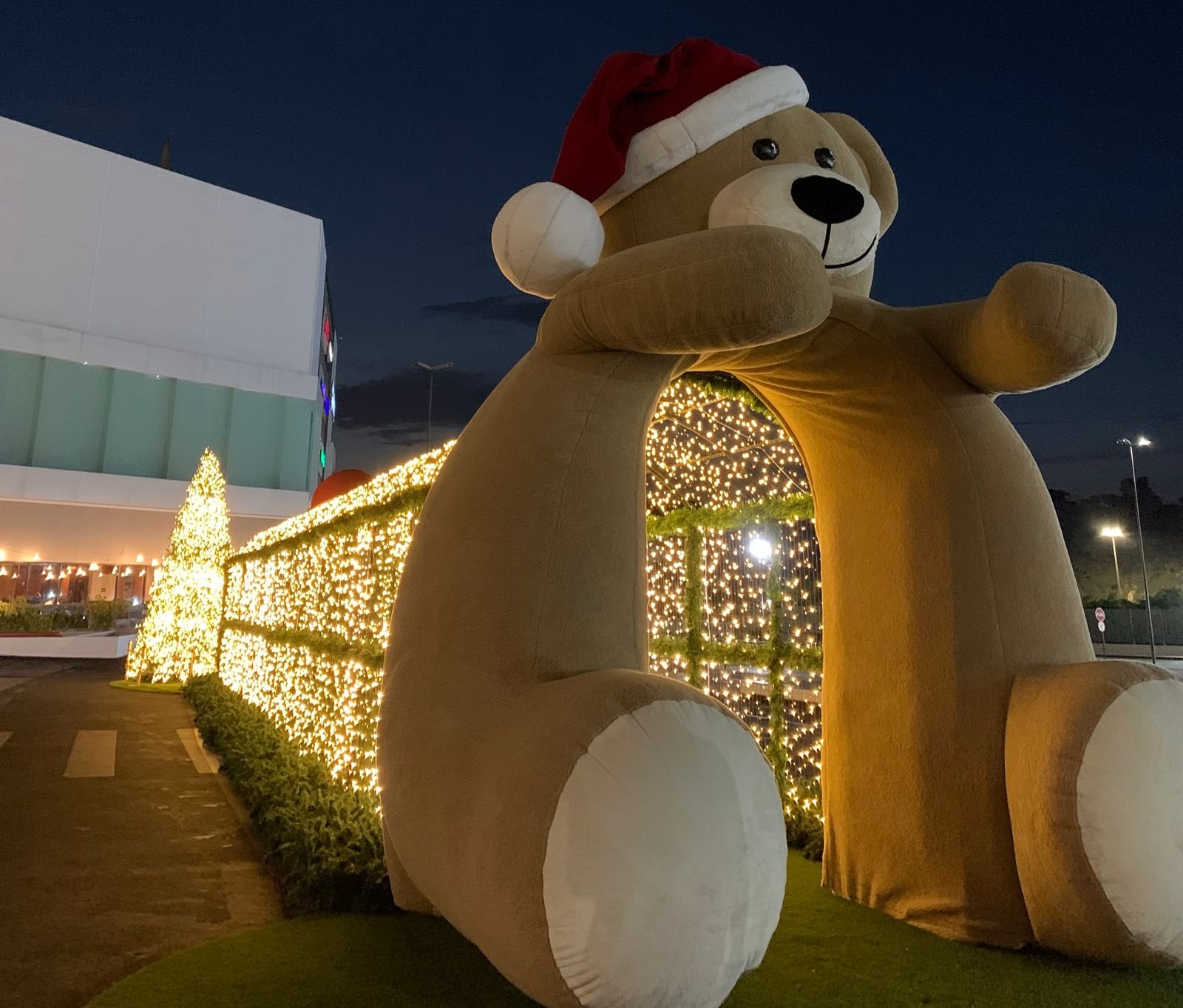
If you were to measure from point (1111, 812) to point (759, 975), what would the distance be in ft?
4.15

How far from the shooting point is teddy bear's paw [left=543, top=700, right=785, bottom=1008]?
62.1 inches

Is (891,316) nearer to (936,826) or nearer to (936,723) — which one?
(936,723)

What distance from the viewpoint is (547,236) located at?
2.31m

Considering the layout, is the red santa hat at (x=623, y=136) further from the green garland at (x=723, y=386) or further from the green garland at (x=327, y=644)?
the green garland at (x=327, y=644)

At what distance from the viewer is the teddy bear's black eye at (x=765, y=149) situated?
8.57 feet

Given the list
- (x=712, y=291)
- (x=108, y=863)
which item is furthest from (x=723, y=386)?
(x=108, y=863)

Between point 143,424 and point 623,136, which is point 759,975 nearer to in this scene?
point 623,136

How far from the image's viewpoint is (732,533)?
507 centimetres

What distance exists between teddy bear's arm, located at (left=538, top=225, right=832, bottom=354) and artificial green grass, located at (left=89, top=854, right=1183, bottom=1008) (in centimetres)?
210

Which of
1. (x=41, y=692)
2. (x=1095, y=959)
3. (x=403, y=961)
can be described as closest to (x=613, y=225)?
(x=403, y=961)

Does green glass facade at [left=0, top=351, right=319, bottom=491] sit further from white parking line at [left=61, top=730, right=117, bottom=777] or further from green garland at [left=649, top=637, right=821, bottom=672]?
green garland at [left=649, top=637, right=821, bottom=672]

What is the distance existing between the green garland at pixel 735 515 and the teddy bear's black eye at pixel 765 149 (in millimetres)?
2242

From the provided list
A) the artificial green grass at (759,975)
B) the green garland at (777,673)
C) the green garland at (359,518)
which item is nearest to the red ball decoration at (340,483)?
the green garland at (359,518)

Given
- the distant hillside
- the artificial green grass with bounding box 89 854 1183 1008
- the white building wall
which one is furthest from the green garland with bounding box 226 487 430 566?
the distant hillside
